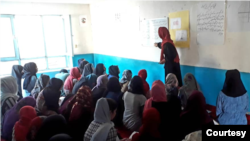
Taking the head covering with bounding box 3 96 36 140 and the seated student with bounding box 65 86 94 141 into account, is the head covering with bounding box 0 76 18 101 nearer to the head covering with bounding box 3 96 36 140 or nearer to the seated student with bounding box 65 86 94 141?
the head covering with bounding box 3 96 36 140

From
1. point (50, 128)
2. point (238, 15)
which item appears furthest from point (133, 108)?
point (238, 15)

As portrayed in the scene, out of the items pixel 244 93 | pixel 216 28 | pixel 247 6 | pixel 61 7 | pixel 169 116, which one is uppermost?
pixel 61 7

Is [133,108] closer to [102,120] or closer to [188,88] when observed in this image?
[102,120]

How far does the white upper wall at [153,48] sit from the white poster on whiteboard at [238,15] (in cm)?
8

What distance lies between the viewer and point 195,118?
200cm

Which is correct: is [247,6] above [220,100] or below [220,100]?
above

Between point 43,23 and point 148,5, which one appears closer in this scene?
point 148,5

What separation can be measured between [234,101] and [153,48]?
85.1 inches

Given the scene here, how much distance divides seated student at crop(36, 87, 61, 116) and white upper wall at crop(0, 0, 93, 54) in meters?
3.96

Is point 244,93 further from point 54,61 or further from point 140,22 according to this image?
point 54,61

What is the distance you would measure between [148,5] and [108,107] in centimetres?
291

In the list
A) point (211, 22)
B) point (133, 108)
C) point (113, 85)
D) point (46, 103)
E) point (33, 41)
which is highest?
point (211, 22)

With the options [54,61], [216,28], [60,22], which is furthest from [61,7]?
[216,28]

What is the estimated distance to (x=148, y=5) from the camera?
13.8ft
